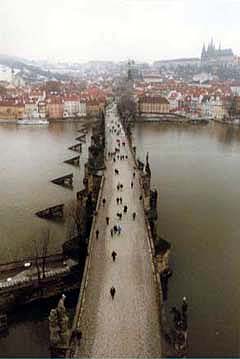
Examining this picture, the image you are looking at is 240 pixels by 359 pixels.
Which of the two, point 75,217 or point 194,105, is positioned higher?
point 194,105

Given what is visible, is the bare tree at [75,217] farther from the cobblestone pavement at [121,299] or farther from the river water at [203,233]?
the river water at [203,233]

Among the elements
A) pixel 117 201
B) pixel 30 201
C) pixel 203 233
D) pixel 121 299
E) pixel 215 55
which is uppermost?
pixel 215 55

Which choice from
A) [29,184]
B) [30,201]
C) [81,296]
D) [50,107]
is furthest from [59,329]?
[50,107]

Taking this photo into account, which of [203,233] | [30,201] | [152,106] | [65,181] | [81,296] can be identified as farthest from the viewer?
[152,106]

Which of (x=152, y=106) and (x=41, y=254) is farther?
(x=152, y=106)

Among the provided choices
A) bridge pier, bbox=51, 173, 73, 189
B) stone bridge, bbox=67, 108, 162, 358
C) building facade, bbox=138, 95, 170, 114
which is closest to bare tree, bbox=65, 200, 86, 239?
stone bridge, bbox=67, 108, 162, 358

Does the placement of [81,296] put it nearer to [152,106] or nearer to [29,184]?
[29,184]
